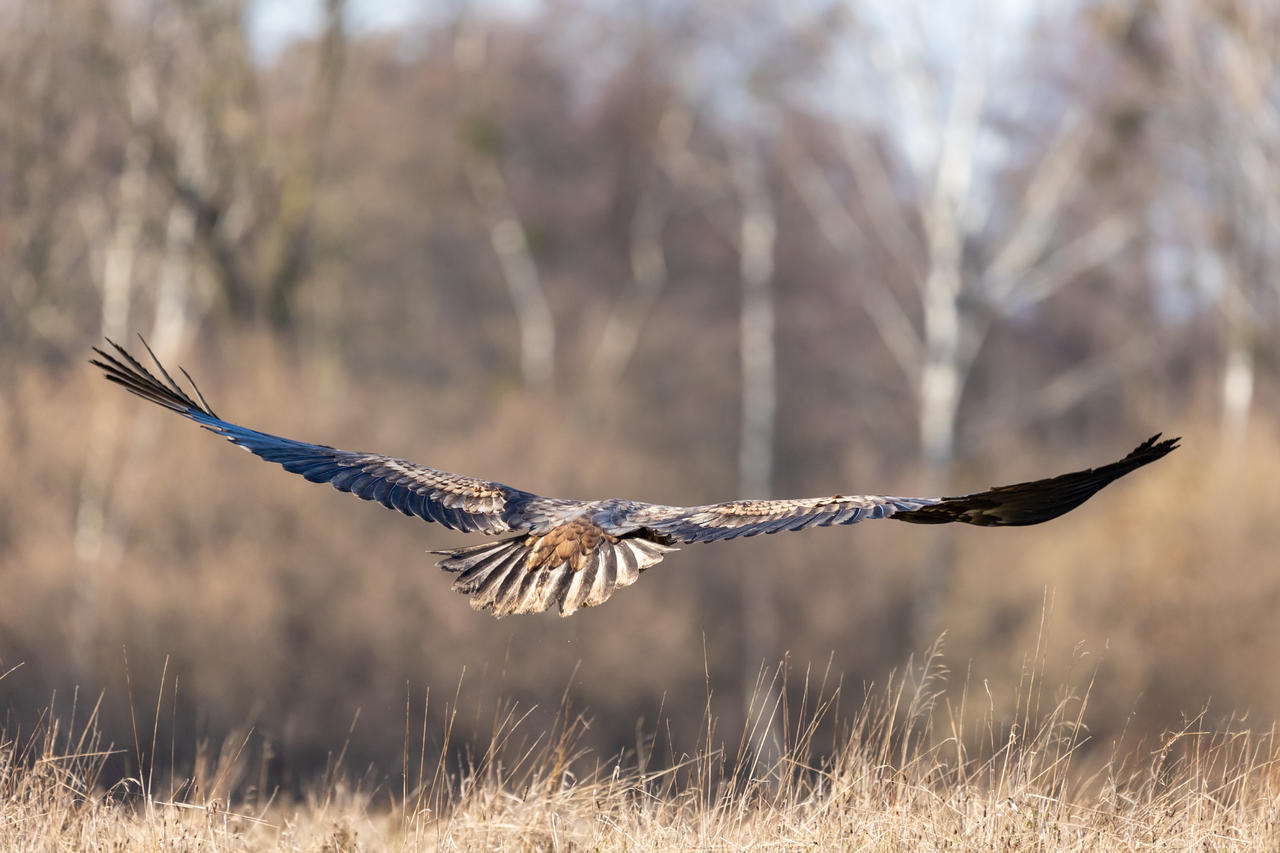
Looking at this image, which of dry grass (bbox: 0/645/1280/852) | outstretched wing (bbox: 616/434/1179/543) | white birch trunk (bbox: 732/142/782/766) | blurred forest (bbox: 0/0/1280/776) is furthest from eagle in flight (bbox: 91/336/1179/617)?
white birch trunk (bbox: 732/142/782/766)

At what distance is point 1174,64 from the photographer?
21.1 meters

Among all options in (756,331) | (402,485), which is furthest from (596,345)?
(402,485)

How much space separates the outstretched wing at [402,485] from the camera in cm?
580

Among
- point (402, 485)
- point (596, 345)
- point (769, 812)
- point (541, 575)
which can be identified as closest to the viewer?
point (769, 812)

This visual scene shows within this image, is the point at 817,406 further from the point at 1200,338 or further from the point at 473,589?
the point at 473,589

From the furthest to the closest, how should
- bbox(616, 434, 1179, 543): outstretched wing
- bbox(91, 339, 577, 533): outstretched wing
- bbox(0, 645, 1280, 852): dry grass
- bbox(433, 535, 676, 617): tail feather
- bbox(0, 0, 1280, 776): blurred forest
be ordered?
bbox(0, 0, 1280, 776): blurred forest
bbox(91, 339, 577, 533): outstretched wing
bbox(433, 535, 676, 617): tail feather
bbox(616, 434, 1179, 543): outstretched wing
bbox(0, 645, 1280, 852): dry grass

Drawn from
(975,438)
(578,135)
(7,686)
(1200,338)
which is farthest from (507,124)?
(7,686)

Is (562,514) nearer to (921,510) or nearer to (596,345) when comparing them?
(921,510)

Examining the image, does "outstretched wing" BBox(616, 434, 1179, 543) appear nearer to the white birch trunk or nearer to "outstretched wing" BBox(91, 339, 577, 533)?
"outstretched wing" BBox(91, 339, 577, 533)

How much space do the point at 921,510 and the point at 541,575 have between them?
148 centimetres

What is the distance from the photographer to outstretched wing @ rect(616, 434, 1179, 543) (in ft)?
16.5

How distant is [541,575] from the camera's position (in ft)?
18.1

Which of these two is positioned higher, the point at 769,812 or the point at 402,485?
Answer: the point at 402,485

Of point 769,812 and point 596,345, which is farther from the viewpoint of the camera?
point 596,345
